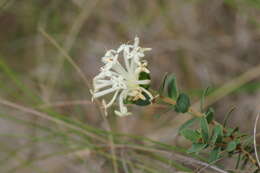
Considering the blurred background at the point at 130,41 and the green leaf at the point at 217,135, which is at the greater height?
the blurred background at the point at 130,41

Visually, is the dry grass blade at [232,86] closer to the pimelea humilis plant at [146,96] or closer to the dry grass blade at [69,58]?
the dry grass blade at [69,58]

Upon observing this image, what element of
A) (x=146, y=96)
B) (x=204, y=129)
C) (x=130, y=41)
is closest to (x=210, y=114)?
(x=204, y=129)

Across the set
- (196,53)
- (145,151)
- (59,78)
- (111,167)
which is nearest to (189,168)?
(145,151)

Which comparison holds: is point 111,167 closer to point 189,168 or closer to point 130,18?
point 189,168

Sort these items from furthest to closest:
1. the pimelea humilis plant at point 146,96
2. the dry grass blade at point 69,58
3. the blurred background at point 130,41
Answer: the blurred background at point 130,41 → the dry grass blade at point 69,58 → the pimelea humilis plant at point 146,96

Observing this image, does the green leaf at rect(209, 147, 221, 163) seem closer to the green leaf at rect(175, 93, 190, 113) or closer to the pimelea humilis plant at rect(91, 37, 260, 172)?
the pimelea humilis plant at rect(91, 37, 260, 172)

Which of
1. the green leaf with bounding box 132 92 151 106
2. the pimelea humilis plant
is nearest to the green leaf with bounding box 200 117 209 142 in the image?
A: the pimelea humilis plant

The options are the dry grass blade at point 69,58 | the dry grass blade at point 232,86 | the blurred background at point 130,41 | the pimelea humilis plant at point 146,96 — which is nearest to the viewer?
the pimelea humilis plant at point 146,96

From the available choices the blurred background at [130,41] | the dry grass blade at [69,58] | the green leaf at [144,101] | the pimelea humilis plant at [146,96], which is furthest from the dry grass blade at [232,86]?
the green leaf at [144,101]
